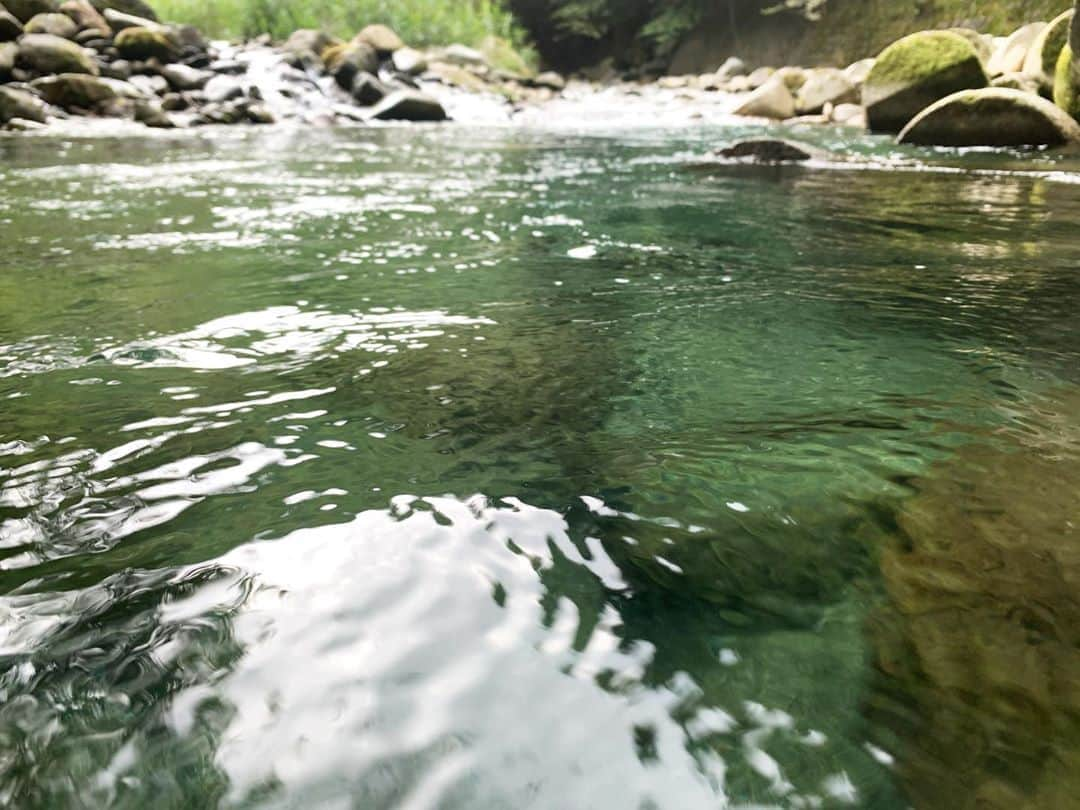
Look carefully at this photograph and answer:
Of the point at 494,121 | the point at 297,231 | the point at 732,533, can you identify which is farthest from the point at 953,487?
the point at 494,121

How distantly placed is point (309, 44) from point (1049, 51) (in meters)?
17.8

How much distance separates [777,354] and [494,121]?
A: 16.5 m

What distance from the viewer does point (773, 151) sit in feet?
25.3

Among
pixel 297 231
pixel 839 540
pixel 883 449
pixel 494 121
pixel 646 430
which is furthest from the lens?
pixel 494 121

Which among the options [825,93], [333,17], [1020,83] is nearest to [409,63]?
[333,17]

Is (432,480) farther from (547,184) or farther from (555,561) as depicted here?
(547,184)

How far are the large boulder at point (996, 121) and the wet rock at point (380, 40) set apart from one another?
16.8m

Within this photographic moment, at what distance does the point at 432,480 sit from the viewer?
143 cm

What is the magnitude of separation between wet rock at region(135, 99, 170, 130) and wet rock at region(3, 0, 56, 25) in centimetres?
633

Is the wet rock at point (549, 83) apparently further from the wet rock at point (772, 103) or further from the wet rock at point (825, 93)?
the wet rock at point (825, 93)

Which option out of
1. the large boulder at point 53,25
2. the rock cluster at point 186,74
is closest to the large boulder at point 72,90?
the rock cluster at point 186,74

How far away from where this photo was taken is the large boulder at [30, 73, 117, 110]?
13.2 m

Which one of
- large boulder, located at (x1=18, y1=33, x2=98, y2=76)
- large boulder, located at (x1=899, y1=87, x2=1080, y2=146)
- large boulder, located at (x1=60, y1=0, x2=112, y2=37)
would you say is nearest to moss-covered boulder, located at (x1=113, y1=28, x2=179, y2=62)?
large boulder, located at (x1=60, y1=0, x2=112, y2=37)

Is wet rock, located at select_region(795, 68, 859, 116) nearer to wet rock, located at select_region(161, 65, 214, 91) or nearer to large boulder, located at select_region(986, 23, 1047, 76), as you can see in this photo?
large boulder, located at select_region(986, 23, 1047, 76)
